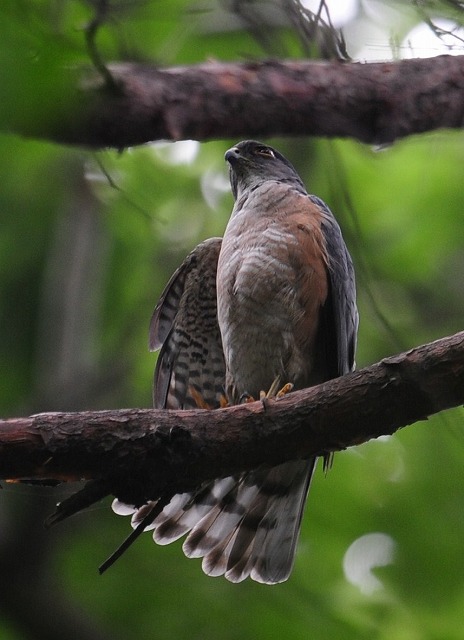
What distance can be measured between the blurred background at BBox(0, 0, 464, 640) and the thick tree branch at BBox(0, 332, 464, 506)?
1.44 meters

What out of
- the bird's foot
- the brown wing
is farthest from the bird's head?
the bird's foot

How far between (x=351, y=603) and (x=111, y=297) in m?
3.66

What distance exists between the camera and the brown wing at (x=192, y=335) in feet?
17.9

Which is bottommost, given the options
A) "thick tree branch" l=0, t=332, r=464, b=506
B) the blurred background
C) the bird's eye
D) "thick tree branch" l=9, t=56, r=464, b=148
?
the blurred background

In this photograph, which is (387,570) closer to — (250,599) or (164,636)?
(250,599)

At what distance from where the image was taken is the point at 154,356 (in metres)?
7.57

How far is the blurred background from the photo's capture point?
19.0 feet

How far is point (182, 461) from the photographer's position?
3.16 meters

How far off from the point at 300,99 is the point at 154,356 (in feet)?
13.2

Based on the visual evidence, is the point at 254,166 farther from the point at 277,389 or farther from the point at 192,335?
the point at 277,389

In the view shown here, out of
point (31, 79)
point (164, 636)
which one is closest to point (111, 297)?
point (164, 636)

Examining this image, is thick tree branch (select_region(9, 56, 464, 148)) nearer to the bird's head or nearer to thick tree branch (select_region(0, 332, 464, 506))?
thick tree branch (select_region(0, 332, 464, 506))

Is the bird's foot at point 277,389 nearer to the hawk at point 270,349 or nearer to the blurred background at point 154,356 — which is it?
the hawk at point 270,349

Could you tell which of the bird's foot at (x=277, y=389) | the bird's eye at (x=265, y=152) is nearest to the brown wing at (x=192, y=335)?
the bird's eye at (x=265, y=152)
